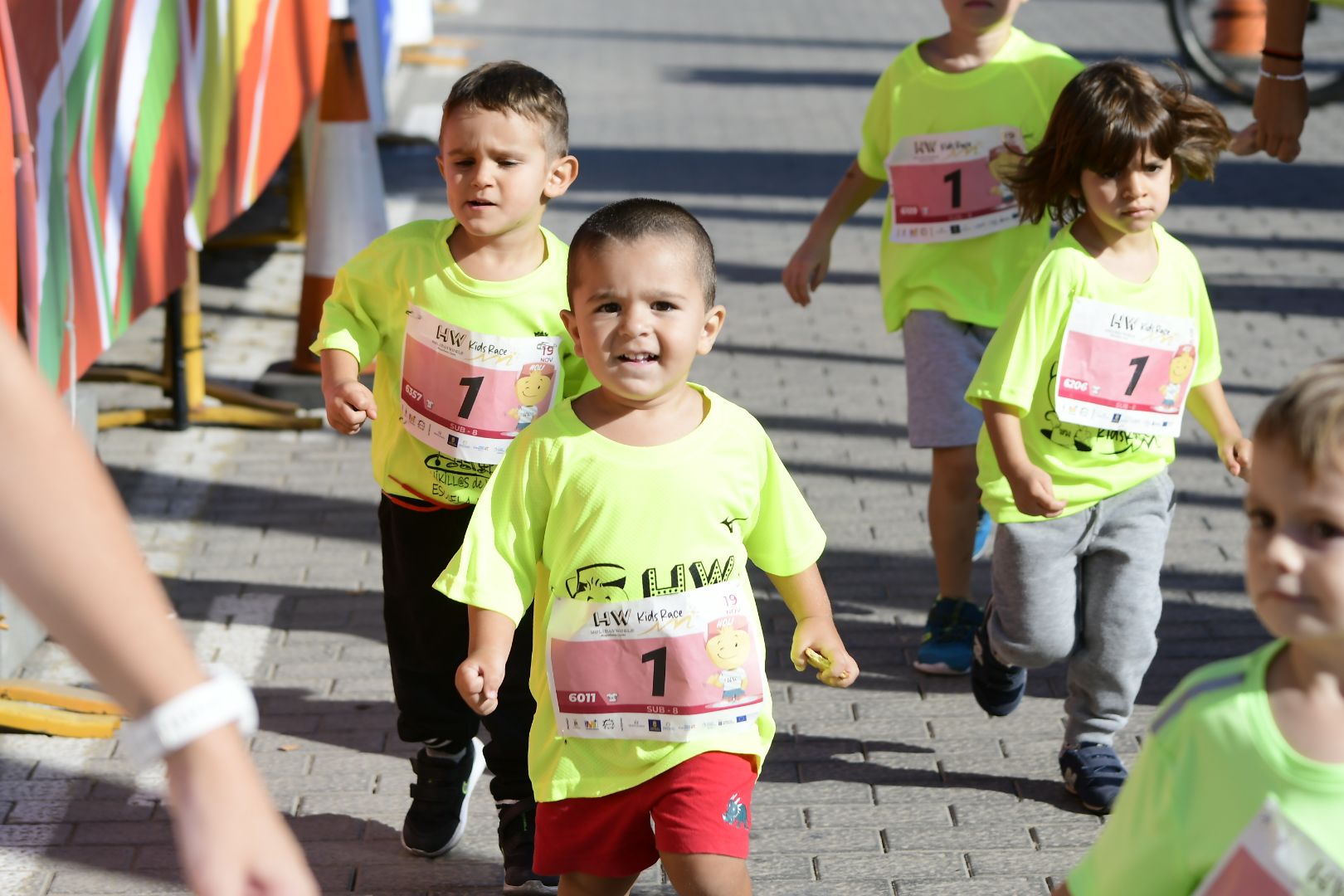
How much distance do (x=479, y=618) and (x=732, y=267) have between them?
6511mm

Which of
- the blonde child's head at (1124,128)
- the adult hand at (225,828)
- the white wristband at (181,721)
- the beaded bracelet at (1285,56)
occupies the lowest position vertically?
the beaded bracelet at (1285,56)

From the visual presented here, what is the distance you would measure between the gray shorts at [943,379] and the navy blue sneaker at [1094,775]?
0.99 metres

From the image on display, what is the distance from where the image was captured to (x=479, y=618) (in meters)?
2.78

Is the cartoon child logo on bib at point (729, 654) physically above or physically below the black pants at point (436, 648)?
above

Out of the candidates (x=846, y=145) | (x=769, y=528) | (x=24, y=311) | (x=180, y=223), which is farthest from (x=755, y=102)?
(x=769, y=528)

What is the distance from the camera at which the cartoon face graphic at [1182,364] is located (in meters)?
3.66

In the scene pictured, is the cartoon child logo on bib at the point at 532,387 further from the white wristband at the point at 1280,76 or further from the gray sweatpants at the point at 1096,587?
the white wristband at the point at 1280,76

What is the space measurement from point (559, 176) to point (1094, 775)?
1.75m

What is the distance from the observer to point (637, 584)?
2.73m

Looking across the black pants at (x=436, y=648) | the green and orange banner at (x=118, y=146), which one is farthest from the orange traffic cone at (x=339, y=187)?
the black pants at (x=436, y=648)

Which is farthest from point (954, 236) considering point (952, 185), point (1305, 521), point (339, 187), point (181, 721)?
point (181, 721)

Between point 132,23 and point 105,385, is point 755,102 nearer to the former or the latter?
point 105,385

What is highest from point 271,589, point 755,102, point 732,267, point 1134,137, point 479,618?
point 1134,137

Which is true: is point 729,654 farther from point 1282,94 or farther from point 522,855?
point 1282,94
